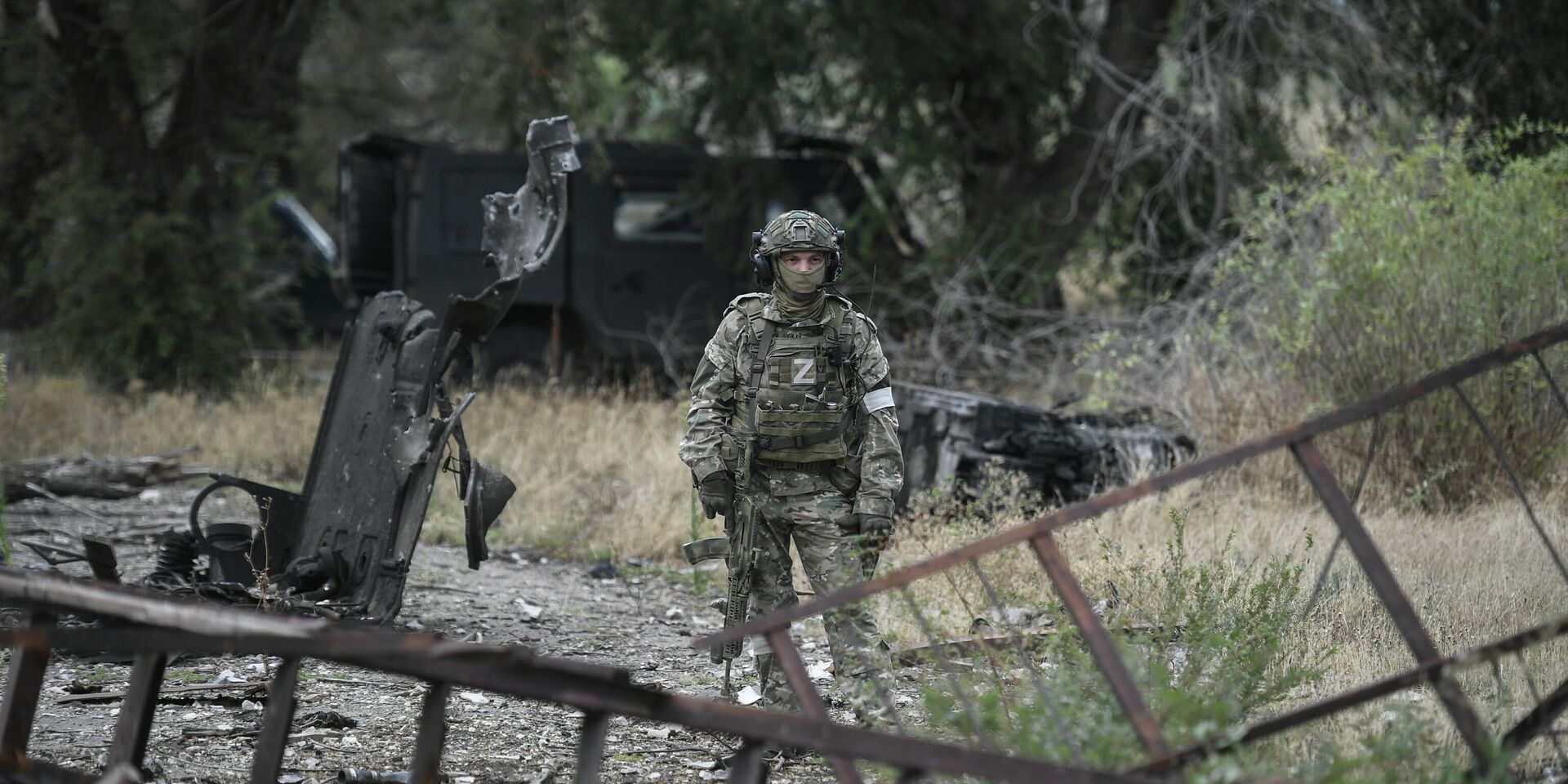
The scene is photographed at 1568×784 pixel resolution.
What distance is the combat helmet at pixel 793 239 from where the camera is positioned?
4.54 m

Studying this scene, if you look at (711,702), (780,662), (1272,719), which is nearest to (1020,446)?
(780,662)

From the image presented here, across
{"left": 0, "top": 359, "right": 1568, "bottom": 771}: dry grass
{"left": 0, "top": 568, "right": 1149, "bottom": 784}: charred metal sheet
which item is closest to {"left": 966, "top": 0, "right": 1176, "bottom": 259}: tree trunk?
{"left": 0, "top": 359, "right": 1568, "bottom": 771}: dry grass

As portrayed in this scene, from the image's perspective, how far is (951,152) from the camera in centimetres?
1234

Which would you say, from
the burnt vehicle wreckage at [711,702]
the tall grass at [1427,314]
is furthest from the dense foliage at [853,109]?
the burnt vehicle wreckage at [711,702]

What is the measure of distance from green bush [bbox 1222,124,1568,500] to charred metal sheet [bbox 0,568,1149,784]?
A: 521cm

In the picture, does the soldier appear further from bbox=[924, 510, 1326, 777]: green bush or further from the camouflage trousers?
bbox=[924, 510, 1326, 777]: green bush

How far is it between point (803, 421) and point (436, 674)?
2.06 meters

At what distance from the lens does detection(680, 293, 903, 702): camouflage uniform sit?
462 cm

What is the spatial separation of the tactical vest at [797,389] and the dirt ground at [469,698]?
3.38ft

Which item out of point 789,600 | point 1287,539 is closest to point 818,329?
point 789,600

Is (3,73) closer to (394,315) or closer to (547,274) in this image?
(547,274)

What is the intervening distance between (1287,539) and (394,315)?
4429mm

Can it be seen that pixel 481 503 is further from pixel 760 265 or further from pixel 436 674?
pixel 436 674

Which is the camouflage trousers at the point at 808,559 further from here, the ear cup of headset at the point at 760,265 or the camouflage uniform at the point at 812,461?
the ear cup of headset at the point at 760,265
